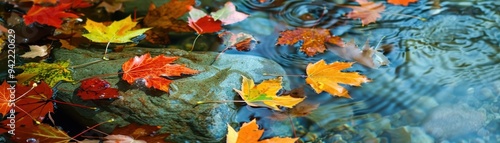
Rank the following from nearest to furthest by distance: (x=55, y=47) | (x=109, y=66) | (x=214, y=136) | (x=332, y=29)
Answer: (x=214, y=136)
(x=109, y=66)
(x=55, y=47)
(x=332, y=29)

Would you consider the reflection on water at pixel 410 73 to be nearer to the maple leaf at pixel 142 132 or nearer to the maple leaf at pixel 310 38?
the maple leaf at pixel 310 38

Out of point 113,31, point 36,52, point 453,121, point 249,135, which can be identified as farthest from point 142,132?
point 453,121

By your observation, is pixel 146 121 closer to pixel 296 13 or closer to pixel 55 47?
pixel 55 47

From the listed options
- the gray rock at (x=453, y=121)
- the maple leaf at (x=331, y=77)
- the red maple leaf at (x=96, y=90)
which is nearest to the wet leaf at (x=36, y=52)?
the red maple leaf at (x=96, y=90)

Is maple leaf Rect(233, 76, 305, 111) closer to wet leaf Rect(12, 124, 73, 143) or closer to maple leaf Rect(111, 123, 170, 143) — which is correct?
maple leaf Rect(111, 123, 170, 143)

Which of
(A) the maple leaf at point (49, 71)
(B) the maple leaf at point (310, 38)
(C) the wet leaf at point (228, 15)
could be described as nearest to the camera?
(A) the maple leaf at point (49, 71)

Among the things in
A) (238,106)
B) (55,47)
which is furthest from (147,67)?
(55,47)
